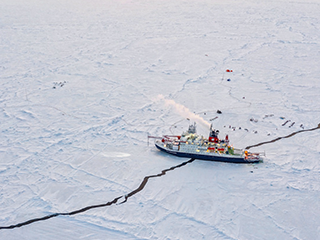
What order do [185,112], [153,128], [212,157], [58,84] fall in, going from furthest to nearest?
1. [58,84]
2. [185,112]
3. [153,128]
4. [212,157]

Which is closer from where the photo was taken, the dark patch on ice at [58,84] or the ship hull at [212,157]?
the ship hull at [212,157]

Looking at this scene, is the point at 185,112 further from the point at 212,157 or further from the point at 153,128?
the point at 212,157

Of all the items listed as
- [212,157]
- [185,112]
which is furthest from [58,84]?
[212,157]

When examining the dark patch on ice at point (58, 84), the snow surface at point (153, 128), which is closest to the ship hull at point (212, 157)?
the snow surface at point (153, 128)

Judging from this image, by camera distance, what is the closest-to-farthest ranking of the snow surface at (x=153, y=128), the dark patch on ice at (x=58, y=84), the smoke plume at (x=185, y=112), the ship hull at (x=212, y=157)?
the snow surface at (x=153, y=128) → the ship hull at (x=212, y=157) → the smoke plume at (x=185, y=112) → the dark patch on ice at (x=58, y=84)

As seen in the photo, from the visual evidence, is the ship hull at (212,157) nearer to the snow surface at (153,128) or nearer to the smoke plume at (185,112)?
the snow surface at (153,128)

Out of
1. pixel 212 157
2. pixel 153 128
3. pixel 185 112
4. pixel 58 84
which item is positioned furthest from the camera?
pixel 58 84

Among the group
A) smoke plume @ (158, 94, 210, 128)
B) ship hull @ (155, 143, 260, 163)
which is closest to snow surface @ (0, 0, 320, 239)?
smoke plume @ (158, 94, 210, 128)

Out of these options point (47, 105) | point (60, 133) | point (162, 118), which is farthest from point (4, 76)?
point (162, 118)

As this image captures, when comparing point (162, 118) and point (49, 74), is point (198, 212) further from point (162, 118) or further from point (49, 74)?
point (49, 74)
